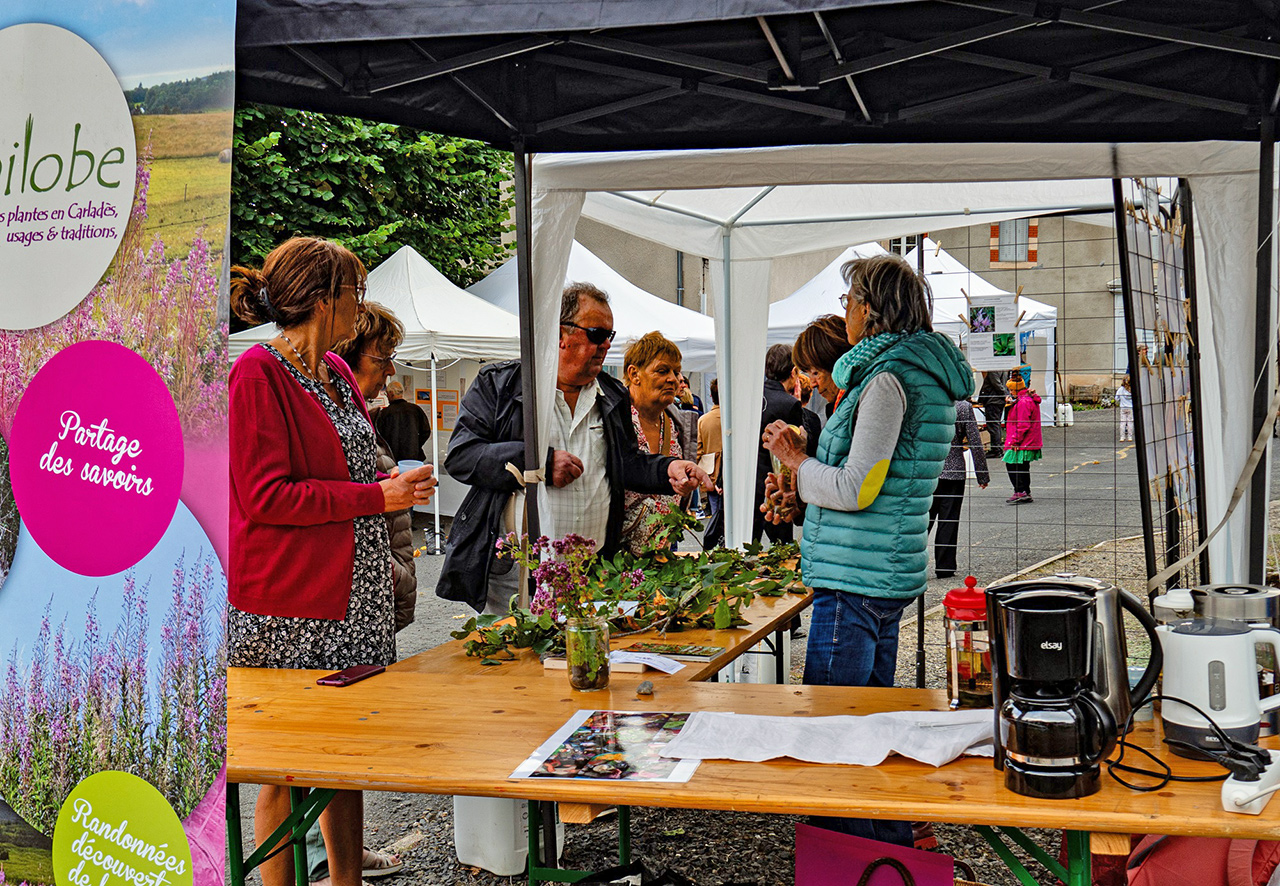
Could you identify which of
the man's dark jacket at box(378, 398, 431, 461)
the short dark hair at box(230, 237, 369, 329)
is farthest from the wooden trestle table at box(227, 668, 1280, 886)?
the man's dark jacket at box(378, 398, 431, 461)

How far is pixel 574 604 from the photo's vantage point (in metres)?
2.56

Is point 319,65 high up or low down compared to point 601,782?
up

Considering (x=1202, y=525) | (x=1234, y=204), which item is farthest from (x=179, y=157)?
(x=1202, y=525)

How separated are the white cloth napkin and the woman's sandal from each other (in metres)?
1.82

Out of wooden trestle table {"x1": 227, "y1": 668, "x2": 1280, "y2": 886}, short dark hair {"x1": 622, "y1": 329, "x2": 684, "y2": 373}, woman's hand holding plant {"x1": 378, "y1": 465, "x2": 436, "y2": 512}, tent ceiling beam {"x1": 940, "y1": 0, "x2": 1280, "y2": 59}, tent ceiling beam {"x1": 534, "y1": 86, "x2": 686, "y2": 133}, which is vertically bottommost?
wooden trestle table {"x1": 227, "y1": 668, "x2": 1280, "y2": 886}

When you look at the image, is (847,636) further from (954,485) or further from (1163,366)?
(954,485)

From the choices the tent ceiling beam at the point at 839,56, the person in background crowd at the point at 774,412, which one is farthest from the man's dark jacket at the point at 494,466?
the person in background crowd at the point at 774,412

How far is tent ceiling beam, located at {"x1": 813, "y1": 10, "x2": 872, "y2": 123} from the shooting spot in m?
2.45

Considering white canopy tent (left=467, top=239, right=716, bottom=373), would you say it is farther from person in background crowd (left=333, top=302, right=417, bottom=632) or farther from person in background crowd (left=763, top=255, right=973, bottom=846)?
person in background crowd (left=763, top=255, right=973, bottom=846)

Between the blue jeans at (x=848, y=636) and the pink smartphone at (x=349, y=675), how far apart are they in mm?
1128

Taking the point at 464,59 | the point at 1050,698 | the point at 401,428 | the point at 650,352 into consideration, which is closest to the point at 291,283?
the point at 464,59

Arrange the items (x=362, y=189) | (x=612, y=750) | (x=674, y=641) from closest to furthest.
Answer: (x=612, y=750) < (x=674, y=641) < (x=362, y=189)

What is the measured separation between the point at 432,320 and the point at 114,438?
866cm

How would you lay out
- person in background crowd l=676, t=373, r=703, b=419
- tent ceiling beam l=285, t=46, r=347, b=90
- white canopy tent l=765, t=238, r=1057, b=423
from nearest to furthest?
tent ceiling beam l=285, t=46, r=347, b=90 → person in background crowd l=676, t=373, r=703, b=419 → white canopy tent l=765, t=238, r=1057, b=423
